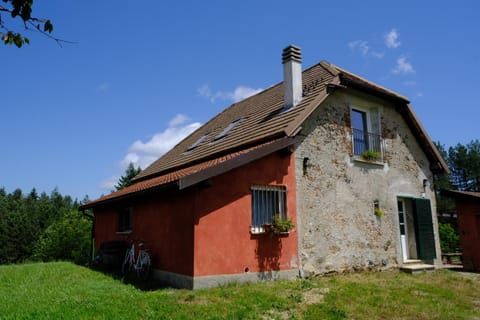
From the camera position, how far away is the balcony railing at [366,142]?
12.1m

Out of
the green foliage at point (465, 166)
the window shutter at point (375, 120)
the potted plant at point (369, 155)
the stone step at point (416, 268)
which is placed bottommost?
the stone step at point (416, 268)

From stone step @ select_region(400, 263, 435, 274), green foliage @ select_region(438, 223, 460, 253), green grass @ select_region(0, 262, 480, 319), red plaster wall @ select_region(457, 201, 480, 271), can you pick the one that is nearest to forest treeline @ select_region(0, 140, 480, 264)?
green foliage @ select_region(438, 223, 460, 253)

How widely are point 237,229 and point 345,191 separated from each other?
4123mm

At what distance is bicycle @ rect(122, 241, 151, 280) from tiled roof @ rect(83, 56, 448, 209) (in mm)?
1660

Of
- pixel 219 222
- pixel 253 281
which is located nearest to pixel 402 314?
pixel 253 281

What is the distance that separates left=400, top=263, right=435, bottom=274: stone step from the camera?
11727 mm

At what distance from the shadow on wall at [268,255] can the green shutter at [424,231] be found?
6.38 metres

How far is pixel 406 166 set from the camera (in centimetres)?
1344

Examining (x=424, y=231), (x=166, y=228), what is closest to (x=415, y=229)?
(x=424, y=231)

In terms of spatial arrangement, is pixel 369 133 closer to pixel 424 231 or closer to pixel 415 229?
pixel 415 229

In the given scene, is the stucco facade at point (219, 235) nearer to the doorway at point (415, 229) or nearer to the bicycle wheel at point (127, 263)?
the bicycle wheel at point (127, 263)

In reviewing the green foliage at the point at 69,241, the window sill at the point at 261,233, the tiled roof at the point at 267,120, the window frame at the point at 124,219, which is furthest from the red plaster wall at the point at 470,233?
the green foliage at the point at 69,241

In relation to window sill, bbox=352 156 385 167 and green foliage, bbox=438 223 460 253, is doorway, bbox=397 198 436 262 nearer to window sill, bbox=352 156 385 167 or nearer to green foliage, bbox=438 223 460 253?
window sill, bbox=352 156 385 167

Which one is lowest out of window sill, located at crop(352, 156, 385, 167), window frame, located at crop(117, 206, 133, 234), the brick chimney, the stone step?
the stone step
